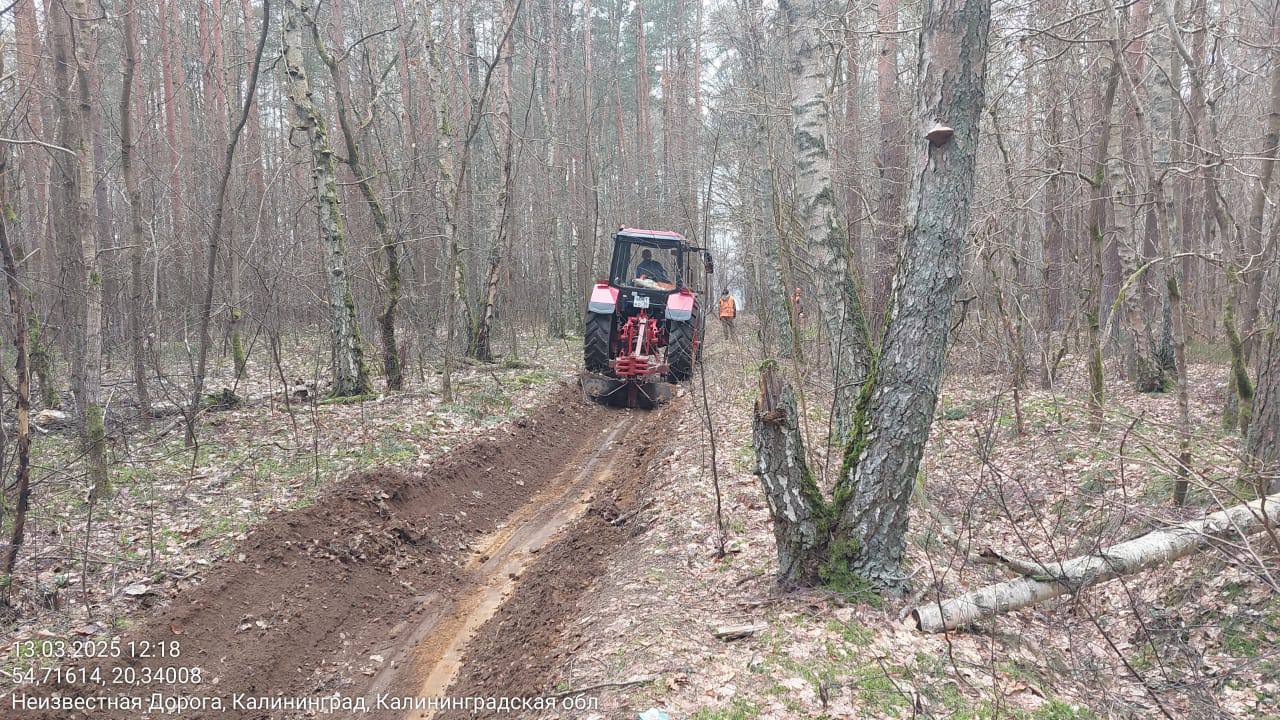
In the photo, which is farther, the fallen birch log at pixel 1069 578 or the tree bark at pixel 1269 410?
the tree bark at pixel 1269 410

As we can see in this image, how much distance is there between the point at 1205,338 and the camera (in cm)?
1002

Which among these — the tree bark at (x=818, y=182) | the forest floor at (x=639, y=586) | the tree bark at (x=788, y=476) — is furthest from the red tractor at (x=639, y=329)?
the tree bark at (x=788, y=476)

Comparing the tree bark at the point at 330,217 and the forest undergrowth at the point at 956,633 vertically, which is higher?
the tree bark at the point at 330,217

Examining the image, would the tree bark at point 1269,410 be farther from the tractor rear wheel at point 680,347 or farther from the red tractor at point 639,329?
the tractor rear wheel at point 680,347

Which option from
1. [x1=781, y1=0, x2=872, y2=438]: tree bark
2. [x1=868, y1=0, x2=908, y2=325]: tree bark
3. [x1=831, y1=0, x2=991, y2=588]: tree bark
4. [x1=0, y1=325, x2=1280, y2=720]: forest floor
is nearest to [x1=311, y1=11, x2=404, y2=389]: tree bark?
Result: [x1=0, y1=325, x2=1280, y2=720]: forest floor

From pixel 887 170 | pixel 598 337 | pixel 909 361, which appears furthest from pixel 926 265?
pixel 598 337

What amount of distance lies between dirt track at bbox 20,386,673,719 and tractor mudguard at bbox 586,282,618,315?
3.61 m

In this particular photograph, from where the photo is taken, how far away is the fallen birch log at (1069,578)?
3543 mm

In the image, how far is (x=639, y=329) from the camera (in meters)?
10.8

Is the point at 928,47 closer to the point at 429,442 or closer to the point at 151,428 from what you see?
the point at 429,442

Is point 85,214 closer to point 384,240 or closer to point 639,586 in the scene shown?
point 384,240

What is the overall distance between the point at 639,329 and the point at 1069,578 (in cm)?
772

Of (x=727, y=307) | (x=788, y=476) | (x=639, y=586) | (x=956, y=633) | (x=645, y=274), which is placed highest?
(x=645, y=274)

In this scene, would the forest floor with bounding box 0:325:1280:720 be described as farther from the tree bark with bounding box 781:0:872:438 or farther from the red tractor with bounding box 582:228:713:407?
the red tractor with bounding box 582:228:713:407
